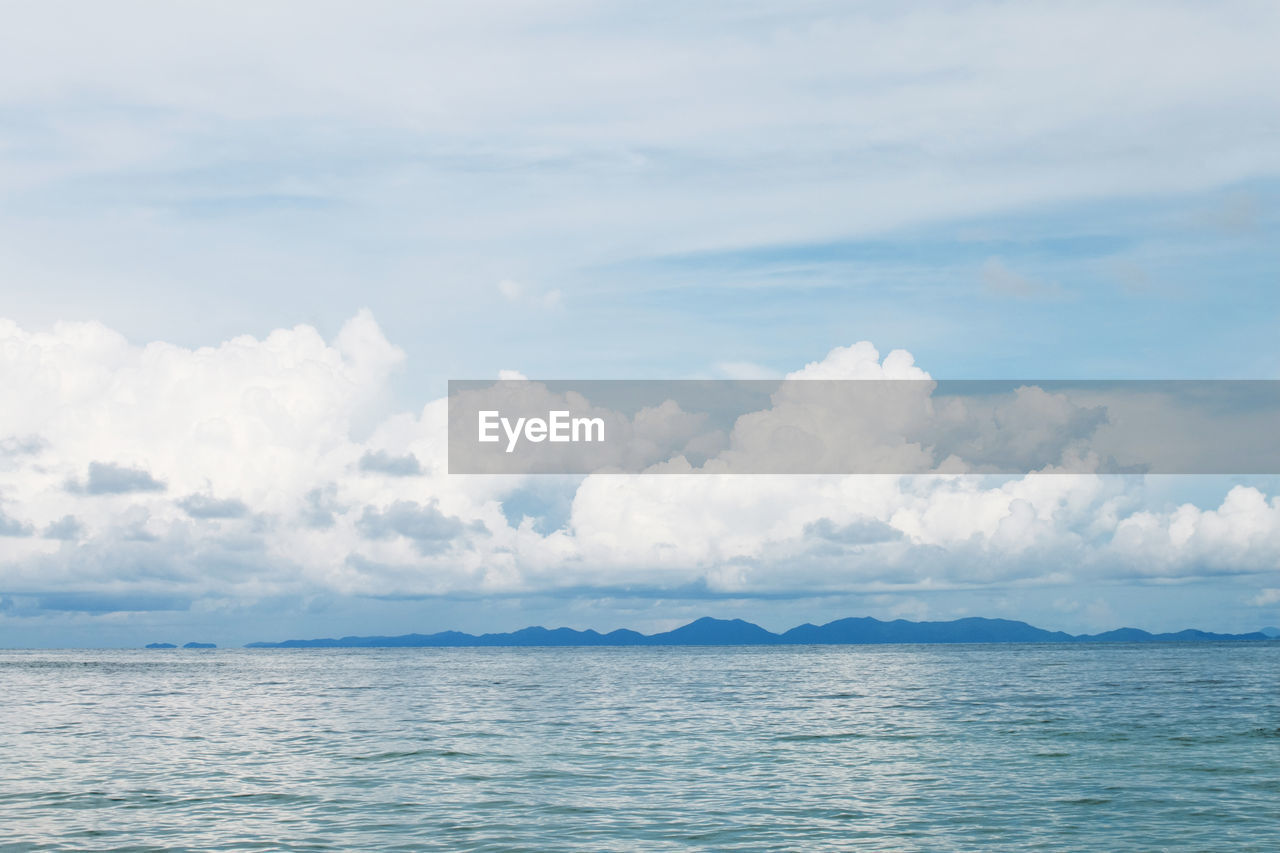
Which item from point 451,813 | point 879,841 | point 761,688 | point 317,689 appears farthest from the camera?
point 317,689

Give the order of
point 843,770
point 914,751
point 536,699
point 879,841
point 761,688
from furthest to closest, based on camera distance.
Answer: point 761,688 < point 536,699 < point 914,751 < point 843,770 < point 879,841

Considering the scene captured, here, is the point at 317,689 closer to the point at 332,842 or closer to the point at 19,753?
the point at 19,753

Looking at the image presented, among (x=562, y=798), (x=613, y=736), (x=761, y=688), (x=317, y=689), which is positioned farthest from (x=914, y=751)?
(x=317, y=689)

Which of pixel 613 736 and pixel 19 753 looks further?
pixel 613 736

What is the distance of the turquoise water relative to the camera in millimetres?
30641

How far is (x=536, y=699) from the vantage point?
8806cm

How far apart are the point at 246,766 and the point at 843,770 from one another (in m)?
24.7

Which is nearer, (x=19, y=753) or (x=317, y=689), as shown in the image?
(x=19, y=753)

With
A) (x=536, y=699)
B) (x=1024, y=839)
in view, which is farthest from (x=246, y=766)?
(x=536, y=699)

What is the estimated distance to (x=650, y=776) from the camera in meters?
41.0

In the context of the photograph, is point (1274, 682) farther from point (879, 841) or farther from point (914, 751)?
point (879, 841)

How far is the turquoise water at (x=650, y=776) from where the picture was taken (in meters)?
30.6

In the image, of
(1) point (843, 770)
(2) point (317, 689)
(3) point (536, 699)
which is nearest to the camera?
(1) point (843, 770)

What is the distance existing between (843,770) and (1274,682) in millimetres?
86655
